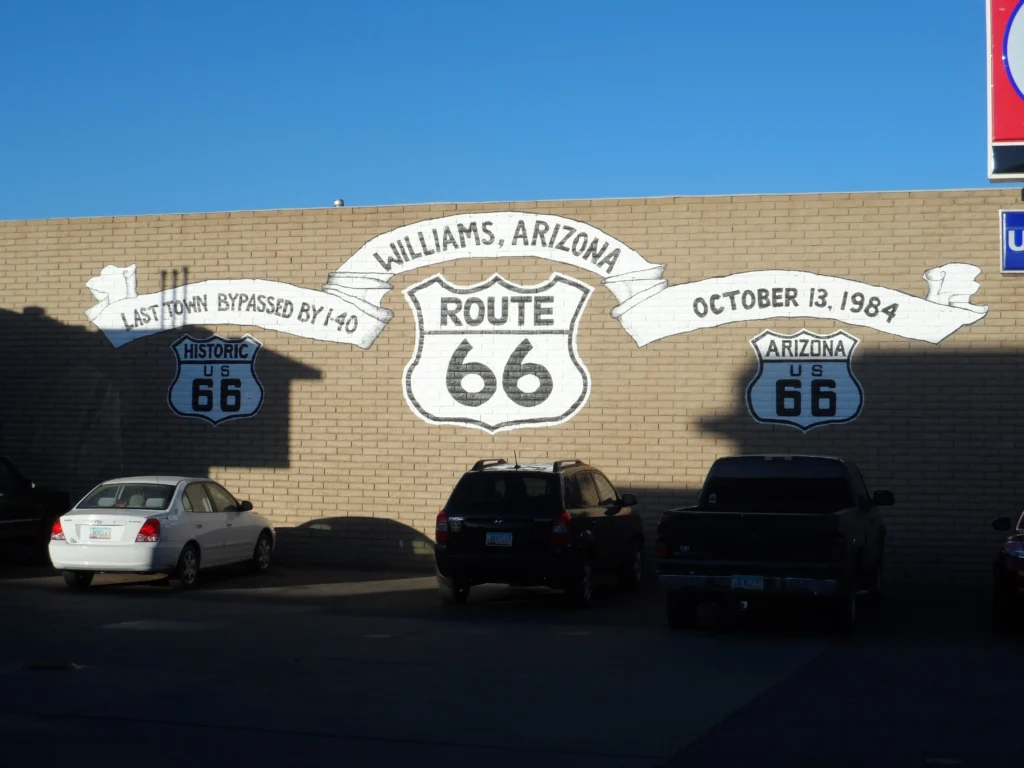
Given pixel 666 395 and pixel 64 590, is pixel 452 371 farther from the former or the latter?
pixel 64 590

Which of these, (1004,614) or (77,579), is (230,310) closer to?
(77,579)

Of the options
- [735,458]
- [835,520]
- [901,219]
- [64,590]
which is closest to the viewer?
[835,520]

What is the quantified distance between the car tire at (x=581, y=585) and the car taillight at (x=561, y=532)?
14.3 inches

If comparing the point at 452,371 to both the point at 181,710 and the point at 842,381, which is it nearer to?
the point at 842,381

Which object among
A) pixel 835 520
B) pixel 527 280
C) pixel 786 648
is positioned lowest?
pixel 786 648

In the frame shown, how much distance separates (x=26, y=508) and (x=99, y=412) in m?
3.04

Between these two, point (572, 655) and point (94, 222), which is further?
point (94, 222)

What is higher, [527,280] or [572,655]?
[527,280]

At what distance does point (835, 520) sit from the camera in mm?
13070

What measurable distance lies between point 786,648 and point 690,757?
5123mm

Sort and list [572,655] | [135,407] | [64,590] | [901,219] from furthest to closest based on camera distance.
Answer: [135,407] → [901,219] → [64,590] → [572,655]

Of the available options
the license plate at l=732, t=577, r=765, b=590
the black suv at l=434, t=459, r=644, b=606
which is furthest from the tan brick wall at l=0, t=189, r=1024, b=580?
the license plate at l=732, t=577, r=765, b=590

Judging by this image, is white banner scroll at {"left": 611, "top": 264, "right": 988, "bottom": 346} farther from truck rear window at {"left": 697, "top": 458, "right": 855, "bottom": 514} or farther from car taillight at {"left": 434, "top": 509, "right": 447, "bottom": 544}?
car taillight at {"left": 434, "top": 509, "right": 447, "bottom": 544}

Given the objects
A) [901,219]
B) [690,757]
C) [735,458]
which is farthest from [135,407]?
[690,757]
